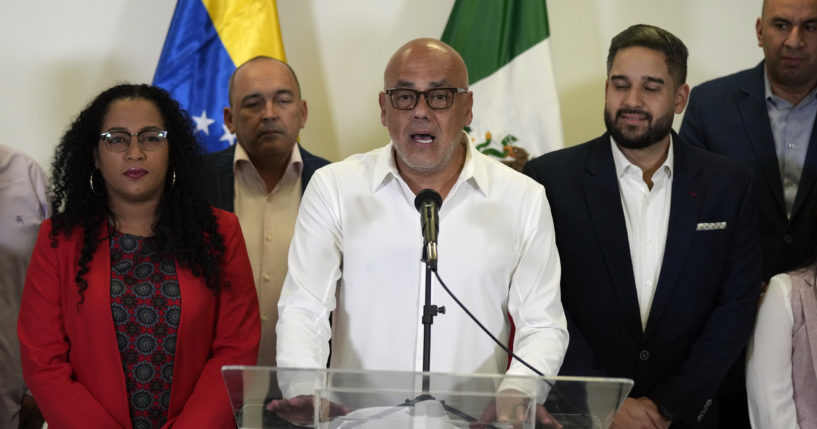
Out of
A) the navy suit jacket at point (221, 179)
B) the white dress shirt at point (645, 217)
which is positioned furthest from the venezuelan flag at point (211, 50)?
the white dress shirt at point (645, 217)

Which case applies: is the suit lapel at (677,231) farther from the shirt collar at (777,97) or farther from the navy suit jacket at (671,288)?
the shirt collar at (777,97)

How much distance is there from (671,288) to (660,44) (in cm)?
81

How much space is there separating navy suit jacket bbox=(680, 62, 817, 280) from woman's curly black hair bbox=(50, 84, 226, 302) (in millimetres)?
1940

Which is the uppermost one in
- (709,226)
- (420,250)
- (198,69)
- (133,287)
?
(198,69)

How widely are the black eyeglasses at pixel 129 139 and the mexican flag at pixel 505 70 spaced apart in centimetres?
178

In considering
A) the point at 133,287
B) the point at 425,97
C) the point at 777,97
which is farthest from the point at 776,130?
the point at 133,287

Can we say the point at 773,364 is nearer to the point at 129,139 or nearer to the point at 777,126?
the point at 777,126

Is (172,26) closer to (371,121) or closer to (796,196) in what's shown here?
(371,121)

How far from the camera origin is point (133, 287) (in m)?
2.76

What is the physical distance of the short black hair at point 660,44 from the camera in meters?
3.14

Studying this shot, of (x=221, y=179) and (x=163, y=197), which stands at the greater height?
(x=221, y=179)

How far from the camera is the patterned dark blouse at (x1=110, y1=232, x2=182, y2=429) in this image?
8.96ft

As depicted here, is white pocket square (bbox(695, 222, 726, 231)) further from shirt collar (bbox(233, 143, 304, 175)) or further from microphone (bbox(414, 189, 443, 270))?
shirt collar (bbox(233, 143, 304, 175))

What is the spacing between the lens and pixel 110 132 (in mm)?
2912
